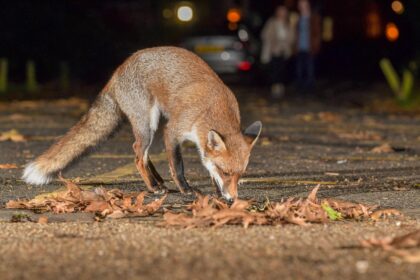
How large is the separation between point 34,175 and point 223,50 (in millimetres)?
21599

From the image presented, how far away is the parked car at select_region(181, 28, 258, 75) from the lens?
30812 mm

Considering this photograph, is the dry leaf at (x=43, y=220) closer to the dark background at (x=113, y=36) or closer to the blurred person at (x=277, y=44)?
the blurred person at (x=277, y=44)

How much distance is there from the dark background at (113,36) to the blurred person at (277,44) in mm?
4695

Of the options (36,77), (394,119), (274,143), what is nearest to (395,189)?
(274,143)

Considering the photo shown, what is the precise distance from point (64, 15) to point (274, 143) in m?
22.3

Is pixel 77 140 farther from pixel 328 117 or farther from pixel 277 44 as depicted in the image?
pixel 277 44

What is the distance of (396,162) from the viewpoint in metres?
11.8

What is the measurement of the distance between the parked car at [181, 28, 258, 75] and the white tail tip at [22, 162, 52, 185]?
69.6 feet

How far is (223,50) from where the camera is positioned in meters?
30.8

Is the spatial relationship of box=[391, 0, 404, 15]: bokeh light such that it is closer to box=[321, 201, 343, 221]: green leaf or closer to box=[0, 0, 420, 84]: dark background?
box=[0, 0, 420, 84]: dark background

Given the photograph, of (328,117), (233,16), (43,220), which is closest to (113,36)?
(233,16)

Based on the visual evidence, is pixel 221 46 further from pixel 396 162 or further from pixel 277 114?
pixel 396 162

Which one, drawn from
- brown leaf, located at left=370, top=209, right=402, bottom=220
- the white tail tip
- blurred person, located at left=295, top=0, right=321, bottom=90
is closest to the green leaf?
brown leaf, located at left=370, top=209, right=402, bottom=220

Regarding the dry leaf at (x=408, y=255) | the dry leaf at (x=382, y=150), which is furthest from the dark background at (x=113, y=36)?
the dry leaf at (x=408, y=255)
